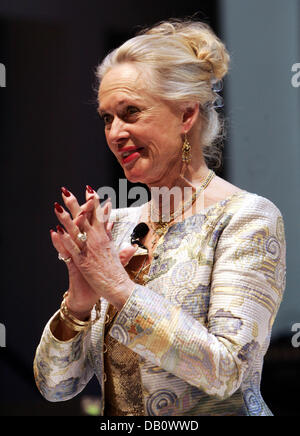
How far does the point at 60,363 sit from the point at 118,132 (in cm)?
50

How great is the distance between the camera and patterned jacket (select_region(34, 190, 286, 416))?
1229mm

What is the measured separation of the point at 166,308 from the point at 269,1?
4.39ft

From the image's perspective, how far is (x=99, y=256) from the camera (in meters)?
1.26

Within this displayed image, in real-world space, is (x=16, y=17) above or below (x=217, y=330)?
above

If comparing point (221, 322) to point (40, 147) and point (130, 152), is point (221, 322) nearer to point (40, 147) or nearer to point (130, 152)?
point (130, 152)

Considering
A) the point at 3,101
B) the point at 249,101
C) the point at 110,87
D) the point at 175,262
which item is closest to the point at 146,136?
the point at 110,87

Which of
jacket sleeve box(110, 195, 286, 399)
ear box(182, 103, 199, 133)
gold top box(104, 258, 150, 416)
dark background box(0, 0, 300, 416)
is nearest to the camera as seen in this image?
jacket sleeve box(110, 195, 286, 399)

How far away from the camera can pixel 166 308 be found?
1.25 meters

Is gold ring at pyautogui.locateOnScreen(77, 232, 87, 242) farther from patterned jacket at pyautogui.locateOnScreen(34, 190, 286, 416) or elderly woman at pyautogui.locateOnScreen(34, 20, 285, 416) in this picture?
patterned jacket at pyautogui.locateOnScreen(34, 190, 286, 416)

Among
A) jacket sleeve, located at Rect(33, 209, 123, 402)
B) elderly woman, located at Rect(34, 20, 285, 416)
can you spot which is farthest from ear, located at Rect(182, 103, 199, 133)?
jacket sleeve, located at Rect(33, 209, 123, 402)

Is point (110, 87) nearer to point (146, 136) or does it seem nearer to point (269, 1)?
point (146, 136)

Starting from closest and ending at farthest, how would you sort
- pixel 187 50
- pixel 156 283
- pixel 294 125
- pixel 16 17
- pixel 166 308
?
pixel 166 308, pixel 156 283, pixel 187 50, pixel 294 125, pixel 16 17

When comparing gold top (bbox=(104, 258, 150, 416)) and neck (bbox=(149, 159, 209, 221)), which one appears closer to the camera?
gold top (bbox=(104, 258, 150, 416))

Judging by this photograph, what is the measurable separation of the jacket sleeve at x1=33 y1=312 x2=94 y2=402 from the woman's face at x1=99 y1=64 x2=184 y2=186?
37 cm
